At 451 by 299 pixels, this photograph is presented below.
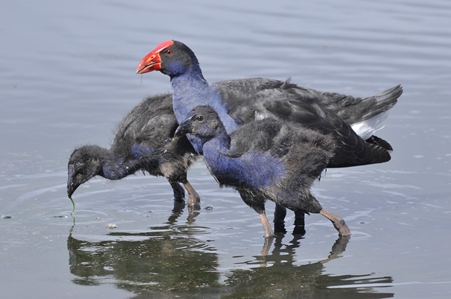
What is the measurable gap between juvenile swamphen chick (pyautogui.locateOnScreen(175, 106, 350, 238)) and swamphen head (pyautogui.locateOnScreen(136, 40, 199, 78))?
3.93 feet

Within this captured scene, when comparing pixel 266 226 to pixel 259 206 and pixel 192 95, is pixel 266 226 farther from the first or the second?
pixel 192 95

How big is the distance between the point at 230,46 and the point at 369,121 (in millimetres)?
4343

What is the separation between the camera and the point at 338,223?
7410 millimetres

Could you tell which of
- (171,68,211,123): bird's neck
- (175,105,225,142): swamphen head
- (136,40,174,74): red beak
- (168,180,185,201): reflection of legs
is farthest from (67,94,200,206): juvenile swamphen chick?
(175,105,225,142): swamphen head

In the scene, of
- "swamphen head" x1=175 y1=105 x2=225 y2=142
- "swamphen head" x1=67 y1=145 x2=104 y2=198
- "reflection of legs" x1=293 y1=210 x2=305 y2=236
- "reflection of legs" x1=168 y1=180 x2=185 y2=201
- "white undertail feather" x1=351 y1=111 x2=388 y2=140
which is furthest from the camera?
"reflection of legs" x1=168 y1=180 x2=185 y2=201

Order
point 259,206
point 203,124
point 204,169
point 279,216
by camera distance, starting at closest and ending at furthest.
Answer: point 203,124 → point 259,206 → point 279,216 → point 204,169

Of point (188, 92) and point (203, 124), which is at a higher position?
point (188, 92)

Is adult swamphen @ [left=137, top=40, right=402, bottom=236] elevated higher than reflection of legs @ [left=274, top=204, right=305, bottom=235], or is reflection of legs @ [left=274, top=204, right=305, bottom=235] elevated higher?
adult swamphen @ [left=137, top=40, right=402, bottom=236]

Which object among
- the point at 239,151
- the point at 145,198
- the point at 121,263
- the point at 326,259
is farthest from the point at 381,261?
the point at 145,198

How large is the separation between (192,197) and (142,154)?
1.96 ft

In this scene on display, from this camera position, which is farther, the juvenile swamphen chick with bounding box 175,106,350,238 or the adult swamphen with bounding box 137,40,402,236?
the adult swamphen with bounding box 137,40,402,236

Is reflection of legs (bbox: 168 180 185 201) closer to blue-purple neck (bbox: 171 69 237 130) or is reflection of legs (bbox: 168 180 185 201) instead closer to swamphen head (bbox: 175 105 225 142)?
blue-purple neck (bbox: 171 69 237 130)

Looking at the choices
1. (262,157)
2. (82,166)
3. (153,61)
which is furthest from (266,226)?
(153,61)

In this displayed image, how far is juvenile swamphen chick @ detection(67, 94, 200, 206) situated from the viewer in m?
8.16
